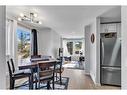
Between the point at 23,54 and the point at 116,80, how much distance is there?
443 centimetres

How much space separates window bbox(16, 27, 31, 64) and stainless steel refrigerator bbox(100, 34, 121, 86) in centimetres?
371

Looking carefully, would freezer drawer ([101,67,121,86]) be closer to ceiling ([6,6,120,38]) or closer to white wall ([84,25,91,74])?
ceiling ([6,6,120,38])

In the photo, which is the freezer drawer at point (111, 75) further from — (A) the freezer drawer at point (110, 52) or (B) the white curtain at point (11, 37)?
(B) the white curtain at point (11, 37)

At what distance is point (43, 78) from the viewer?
325 centimetres

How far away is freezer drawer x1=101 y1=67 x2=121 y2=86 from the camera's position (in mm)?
4238

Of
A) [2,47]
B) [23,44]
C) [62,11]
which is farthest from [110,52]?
[23,44]

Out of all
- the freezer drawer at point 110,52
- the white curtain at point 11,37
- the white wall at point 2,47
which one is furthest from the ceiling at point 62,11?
the white wall at point 2,47

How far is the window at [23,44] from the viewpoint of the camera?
6.24 meters

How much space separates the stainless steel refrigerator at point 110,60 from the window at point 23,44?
371 cm

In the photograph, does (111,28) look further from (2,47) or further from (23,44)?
(23,44)

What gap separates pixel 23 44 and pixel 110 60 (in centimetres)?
424

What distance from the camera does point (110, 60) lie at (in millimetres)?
A: 4332

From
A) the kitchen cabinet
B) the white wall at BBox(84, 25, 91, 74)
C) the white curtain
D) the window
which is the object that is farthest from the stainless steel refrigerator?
the window
